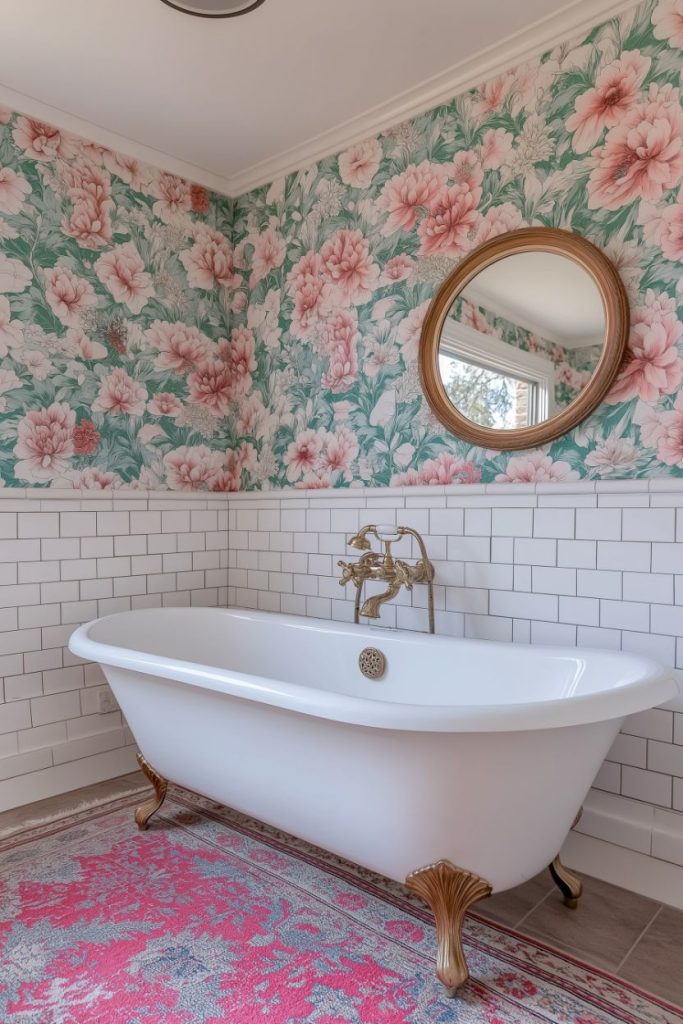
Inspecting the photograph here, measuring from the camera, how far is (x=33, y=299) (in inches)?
99.8

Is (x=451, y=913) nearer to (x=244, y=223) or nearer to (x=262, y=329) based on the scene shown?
(x=262, y=329)

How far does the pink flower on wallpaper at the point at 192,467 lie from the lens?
9.81 ft

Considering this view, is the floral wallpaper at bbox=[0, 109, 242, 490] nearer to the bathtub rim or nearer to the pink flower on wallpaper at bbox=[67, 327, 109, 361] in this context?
the pink flower on wallpaper at bbox=[67, 327, 109, 361]

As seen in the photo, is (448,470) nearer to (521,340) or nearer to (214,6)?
(521,340)

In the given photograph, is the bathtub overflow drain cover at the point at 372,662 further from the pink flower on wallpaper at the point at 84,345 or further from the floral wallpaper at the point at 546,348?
the pink flower on wallpaper at the point at 84,345

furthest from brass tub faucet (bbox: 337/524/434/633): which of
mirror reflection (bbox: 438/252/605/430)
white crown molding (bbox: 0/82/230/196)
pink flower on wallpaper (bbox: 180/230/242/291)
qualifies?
white crown molding (bbox: 0/82/230/196)

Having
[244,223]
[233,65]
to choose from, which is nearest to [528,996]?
[233,65]

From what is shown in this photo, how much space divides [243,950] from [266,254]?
2.63m

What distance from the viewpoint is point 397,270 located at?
255cm

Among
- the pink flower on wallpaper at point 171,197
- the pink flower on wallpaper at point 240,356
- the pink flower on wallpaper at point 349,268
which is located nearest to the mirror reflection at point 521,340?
the pink flower on wallpaper at point 349,268

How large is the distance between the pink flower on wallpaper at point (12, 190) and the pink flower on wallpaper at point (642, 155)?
197 cm

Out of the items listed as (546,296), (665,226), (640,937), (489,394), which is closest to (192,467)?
(489,394)

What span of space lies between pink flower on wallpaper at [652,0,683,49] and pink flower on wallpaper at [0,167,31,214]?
6.98ft

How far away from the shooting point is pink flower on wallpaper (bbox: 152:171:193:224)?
2938 millimetres
